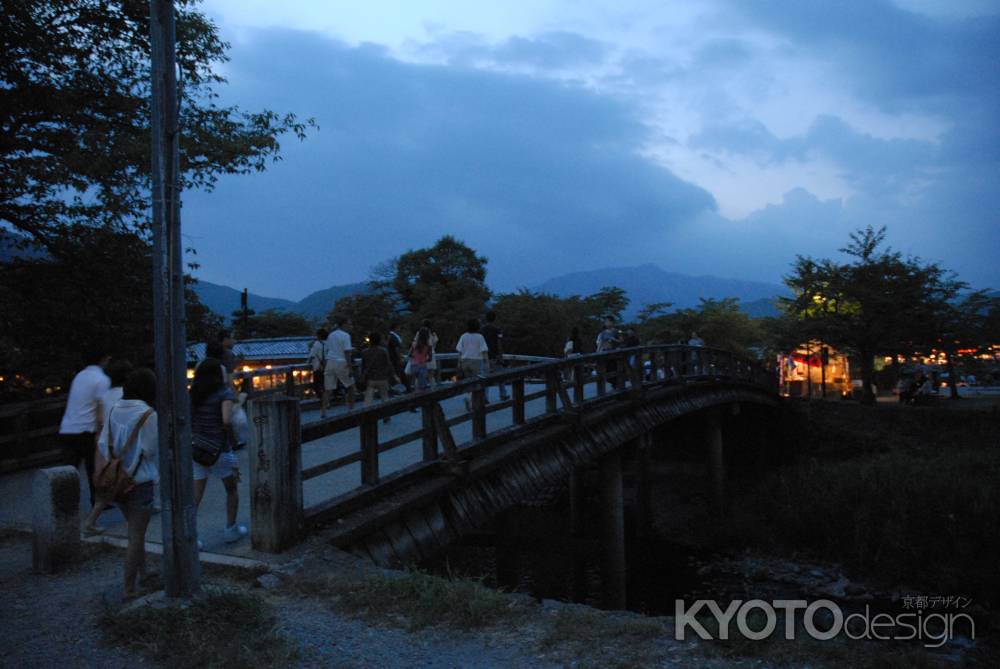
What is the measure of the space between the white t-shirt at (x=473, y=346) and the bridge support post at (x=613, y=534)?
160 inches

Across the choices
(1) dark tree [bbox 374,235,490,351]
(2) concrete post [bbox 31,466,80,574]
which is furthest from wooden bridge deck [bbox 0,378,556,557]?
(1) dark tree [bbox 374,235,490,351]

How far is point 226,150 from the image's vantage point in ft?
41.7

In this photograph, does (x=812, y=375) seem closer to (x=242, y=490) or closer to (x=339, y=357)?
(x=339, y=357)

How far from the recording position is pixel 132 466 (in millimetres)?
5336

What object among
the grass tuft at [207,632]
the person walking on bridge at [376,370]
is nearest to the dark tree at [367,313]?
the person walking on bridge at [376,370]

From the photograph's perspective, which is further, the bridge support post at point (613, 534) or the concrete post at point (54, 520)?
the bridge support post at point (613, 534)

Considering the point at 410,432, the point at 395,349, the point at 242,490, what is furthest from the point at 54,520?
the point at 395,349

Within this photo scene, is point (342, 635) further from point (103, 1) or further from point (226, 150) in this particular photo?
point (103, 1)

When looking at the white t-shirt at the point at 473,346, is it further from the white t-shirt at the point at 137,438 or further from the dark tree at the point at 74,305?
the white t-shirt at the point at 137,438

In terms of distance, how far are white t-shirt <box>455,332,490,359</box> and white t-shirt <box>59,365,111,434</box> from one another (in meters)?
6.53

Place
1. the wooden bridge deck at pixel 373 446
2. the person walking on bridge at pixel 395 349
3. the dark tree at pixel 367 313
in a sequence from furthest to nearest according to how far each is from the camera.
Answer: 1. the dark tree at pixel 367 313
2. the person walking on bridge at pixel 395 349
3. the wooden bridge deck at pixel 373 446

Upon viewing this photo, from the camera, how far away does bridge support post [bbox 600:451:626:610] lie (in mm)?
14852

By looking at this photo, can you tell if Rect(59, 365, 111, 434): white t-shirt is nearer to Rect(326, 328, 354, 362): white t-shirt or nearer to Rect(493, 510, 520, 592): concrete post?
Rect(326, 328, 354, 362): white t-shirt

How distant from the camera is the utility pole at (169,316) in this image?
4867 millimetres
